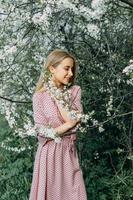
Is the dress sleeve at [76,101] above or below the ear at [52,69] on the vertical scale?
below

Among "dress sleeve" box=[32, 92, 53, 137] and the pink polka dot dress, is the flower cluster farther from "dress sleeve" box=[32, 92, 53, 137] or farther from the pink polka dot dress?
the pink polka dot dress

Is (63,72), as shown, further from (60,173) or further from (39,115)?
(60,173)

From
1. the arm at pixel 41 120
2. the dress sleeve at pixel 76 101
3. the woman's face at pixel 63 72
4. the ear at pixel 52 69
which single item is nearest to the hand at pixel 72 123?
the arm at pixel 41 120

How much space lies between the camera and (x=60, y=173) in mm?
4523

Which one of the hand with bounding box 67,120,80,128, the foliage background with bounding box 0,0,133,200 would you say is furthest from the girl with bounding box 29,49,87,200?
→ the foliage background with bounding box 0,0,133,200

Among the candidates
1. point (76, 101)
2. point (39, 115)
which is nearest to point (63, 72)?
point (76, 101)

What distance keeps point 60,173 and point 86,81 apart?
57.4 inches

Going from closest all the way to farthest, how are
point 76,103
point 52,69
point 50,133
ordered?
1. point 50,133
2. point 76,103
3. point 52,69

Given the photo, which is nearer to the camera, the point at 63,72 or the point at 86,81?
the point at 63,72

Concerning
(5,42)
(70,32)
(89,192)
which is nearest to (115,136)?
(89,192)

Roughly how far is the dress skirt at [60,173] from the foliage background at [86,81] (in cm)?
55

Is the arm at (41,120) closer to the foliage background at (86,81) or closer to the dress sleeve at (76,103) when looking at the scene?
the dress sleeve at (76,103)

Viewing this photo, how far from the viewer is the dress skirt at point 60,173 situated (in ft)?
14.8

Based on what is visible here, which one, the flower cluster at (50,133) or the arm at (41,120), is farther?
the arm at (41,120)
